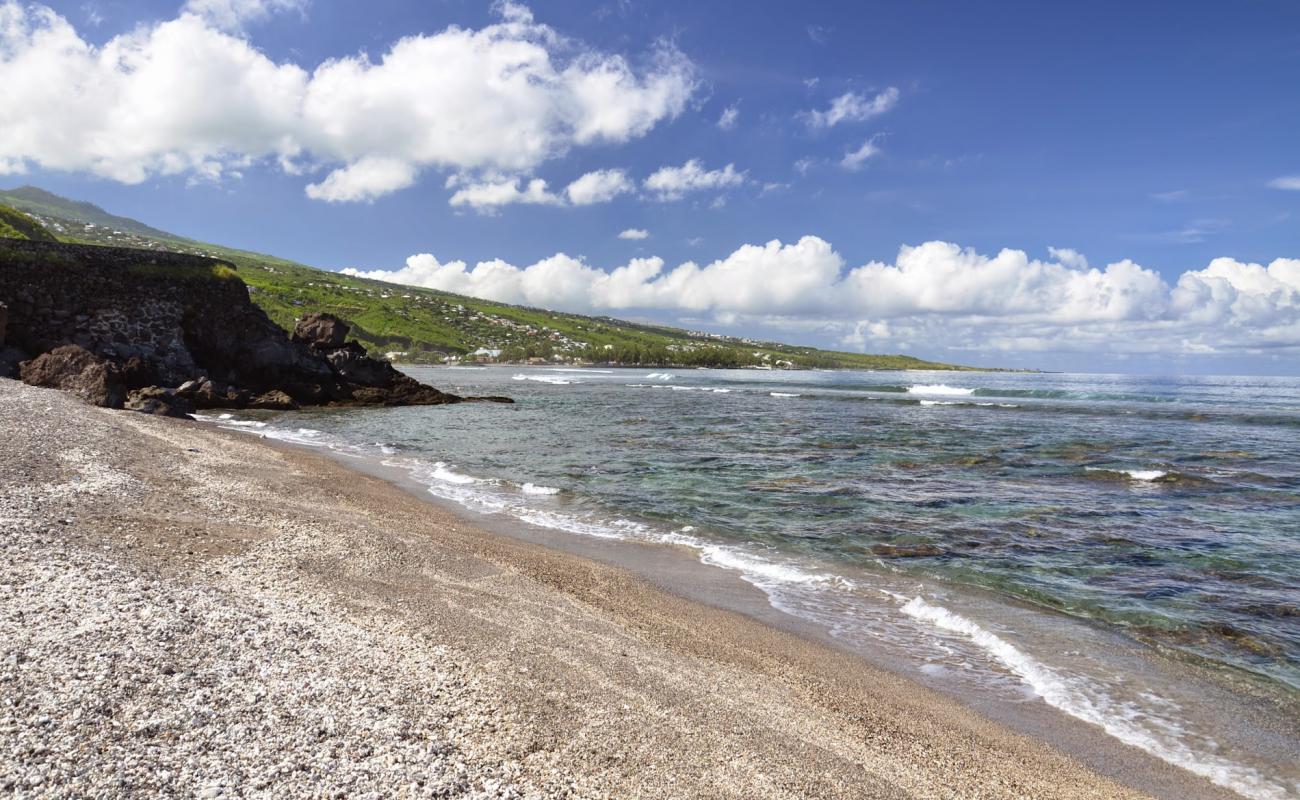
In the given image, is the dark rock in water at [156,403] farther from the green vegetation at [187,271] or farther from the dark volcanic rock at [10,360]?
the green vegetation at [187,271]

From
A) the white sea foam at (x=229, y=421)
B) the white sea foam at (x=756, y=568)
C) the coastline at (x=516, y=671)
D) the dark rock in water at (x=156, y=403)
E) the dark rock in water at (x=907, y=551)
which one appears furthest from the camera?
the white sea foam at (x=229, y=421)

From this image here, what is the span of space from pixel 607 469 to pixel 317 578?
1487cm

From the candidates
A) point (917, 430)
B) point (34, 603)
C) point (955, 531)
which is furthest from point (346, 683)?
point (917, 430)

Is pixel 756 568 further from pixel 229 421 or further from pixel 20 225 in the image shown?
pixel 20 225

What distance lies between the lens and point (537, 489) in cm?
1997

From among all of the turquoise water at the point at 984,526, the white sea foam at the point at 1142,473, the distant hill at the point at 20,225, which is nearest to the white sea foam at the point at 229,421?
the turquoise water at the point at 984,526

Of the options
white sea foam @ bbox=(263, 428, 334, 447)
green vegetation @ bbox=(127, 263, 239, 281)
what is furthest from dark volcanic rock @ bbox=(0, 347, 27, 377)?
white sea foam @ bbox=(263, 428, 334, 447)

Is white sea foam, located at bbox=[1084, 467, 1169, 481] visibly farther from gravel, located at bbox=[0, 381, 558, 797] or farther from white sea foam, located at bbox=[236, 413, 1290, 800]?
gravel, located at bbox=[0, 381, 558, 797]

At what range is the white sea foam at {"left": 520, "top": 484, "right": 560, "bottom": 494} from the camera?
773 inches

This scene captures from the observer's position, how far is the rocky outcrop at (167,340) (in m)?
A: 31.2

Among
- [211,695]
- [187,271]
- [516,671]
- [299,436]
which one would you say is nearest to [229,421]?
[299,436]

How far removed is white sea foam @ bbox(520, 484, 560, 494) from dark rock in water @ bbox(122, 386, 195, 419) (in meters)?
20.0

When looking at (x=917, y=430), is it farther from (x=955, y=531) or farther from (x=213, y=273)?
(x=213, y=273)

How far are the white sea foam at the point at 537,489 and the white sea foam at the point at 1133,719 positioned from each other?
41.8ft
